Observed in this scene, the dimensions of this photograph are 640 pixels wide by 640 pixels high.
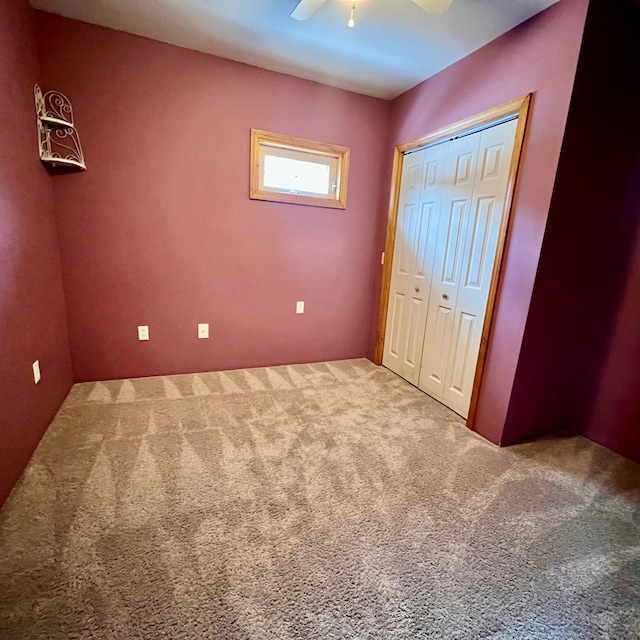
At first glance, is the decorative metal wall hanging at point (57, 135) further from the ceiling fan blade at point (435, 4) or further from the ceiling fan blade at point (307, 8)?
the ceiling fan blade at point (435, 4)

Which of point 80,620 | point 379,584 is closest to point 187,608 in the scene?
point 80,620

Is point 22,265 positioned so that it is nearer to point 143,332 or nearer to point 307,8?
point 143,332

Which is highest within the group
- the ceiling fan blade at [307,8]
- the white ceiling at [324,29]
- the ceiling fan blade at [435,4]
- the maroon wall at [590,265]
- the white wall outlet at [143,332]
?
the white ceiling at [324,29]

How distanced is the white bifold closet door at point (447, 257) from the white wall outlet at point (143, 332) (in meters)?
2.12

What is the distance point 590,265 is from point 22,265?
327cm

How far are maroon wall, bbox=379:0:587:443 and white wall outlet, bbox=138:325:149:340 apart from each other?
2538 millimetres

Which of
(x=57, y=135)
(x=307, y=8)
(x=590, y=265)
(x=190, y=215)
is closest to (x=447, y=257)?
(x=590, y=265)

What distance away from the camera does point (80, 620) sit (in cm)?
104

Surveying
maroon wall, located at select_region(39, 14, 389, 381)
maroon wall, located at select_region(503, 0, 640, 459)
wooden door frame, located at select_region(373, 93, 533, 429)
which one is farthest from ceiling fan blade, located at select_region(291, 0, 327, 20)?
maroon wall, located at select_region(503, 0, 640, 459)

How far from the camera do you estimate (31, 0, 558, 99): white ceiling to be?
184cm

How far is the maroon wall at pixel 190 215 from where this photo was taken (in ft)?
7.60

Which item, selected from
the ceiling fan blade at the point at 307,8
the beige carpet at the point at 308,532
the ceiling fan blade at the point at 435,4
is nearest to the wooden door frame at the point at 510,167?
the beige carpet at the point at 308,532

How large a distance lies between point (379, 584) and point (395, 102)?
11.2 feet

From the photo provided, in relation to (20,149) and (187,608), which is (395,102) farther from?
(187,608)
